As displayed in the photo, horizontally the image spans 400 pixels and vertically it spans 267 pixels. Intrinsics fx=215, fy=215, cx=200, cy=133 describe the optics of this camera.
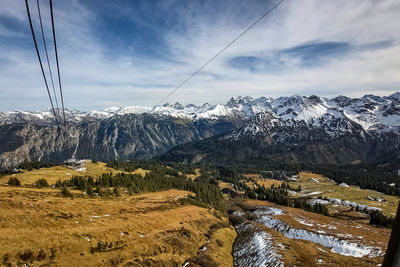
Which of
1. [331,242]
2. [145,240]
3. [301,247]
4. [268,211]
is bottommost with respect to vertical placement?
[268,211]

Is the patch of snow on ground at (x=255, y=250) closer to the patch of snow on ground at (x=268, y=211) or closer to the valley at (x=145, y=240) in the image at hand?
the valley at (x=145, y=240)

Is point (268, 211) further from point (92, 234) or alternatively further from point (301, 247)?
point (92, 234)

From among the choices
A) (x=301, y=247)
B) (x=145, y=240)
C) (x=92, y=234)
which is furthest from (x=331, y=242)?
(x=92, y=234)

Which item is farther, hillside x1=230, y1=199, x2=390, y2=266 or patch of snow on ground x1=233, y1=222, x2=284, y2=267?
patch of snow on ground x1=233, y1=222, x2=284, y2=267

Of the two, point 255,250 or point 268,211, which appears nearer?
point 255,250

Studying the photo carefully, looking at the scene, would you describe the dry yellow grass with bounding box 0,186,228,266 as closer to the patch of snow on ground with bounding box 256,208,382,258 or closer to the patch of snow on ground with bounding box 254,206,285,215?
the patch of snow on ground with bounding box 256,208,382,258

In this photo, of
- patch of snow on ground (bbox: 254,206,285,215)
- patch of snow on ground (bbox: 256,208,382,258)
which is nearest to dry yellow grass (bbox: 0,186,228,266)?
patch of snow on ground (bbox: 256,208,382,258)

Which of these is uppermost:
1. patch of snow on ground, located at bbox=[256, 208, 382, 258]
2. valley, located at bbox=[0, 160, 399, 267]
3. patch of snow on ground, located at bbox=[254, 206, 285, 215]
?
valley, located at bbox=[0, 160, 399, 267]

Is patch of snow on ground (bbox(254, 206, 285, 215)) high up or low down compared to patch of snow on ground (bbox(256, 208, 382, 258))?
down

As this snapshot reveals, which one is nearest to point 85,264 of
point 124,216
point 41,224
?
point 41,224

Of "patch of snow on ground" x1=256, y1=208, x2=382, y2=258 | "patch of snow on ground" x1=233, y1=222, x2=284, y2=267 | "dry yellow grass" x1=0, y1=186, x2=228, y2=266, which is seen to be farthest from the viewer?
"patch of snow on ground" x1=256, y1=208, x2=382, y2=258
